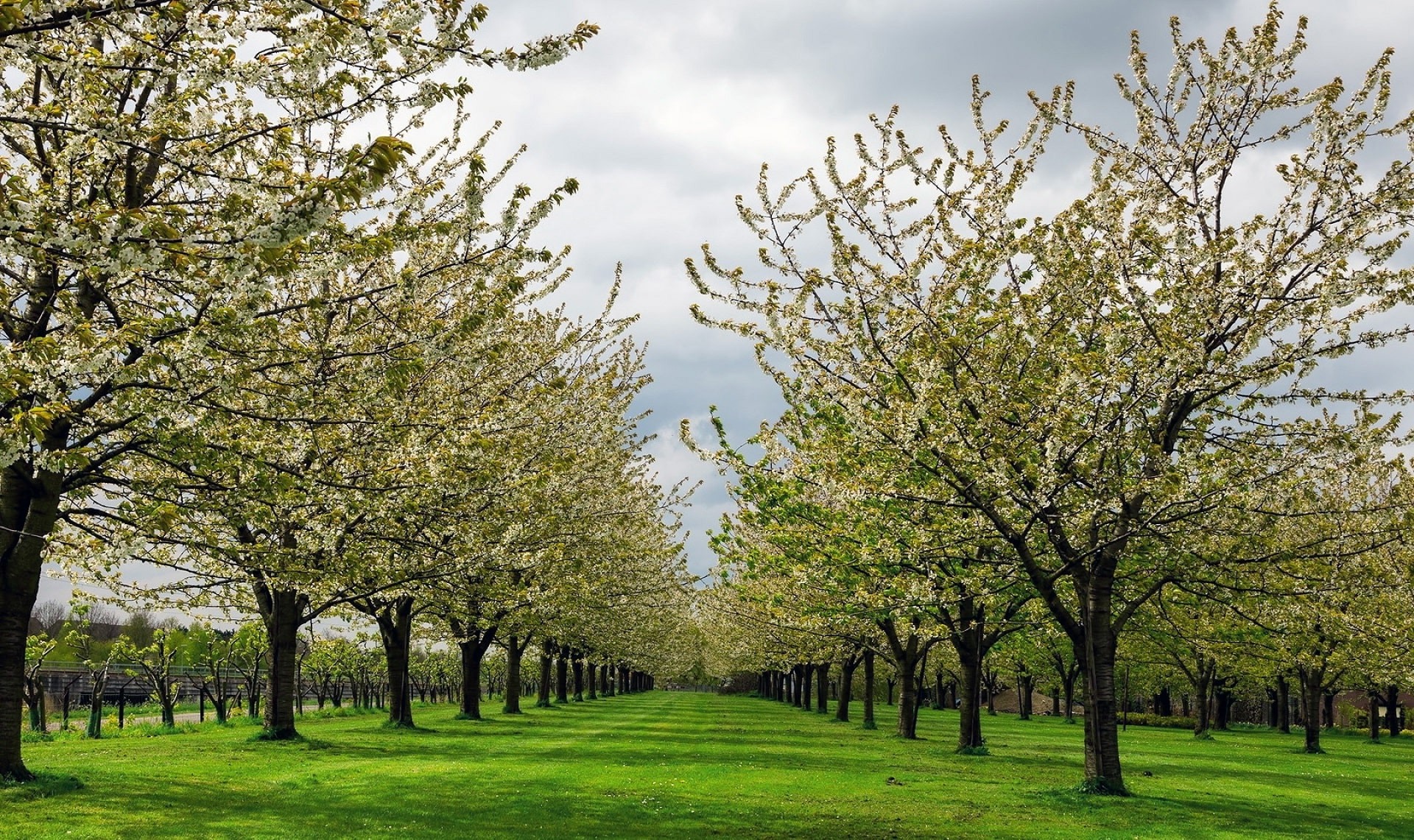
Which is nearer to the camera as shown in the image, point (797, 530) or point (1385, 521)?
point (1385, 521)

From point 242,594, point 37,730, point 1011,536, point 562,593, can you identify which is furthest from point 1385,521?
point 37,730

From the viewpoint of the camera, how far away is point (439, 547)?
2052cm

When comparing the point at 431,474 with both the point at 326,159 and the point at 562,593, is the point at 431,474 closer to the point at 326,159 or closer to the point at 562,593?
the point at 326,159

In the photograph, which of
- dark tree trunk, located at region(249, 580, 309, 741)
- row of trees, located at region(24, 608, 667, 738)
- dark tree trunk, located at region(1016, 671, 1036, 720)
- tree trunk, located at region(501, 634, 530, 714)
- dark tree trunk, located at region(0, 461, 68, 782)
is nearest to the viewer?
dark tree trunk, located at region(0, 461, 68, 782)

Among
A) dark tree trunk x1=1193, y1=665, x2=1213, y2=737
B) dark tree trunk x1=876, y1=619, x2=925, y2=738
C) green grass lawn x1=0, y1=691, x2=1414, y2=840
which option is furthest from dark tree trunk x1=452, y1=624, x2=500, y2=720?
dark tree trunk x1=1193, y1=665, x2=1213, y2=737

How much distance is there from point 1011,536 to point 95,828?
48.0ft

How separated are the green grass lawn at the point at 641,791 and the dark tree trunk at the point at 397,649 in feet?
3.17

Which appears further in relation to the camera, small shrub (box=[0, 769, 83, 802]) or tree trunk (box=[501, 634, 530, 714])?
tree trunk (box=[501, 634, 530, 714])

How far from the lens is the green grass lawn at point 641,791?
1391 cm

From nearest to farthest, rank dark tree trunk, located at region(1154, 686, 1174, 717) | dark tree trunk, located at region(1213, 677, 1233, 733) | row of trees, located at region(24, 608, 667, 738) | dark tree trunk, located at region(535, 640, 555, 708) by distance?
row of trees, located at region(24, 608, 667, 738) < dark tree trunk, located at region(535, 640, 555, 708) < dark tree trunk, located at region(1213, 677, 1233, 733) < dark tree trunk, located at region(1154, 686, 1174, 717)

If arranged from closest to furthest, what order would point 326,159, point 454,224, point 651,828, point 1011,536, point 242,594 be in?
point 454,224, point 326,159, point 651,828, point 1011,536, point 242,594

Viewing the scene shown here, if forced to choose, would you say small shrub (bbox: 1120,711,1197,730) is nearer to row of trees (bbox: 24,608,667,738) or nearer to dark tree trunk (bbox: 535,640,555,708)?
dark tree trunk (bbox: 535,640,555,708)

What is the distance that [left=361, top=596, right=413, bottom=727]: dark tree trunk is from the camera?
1232 inches

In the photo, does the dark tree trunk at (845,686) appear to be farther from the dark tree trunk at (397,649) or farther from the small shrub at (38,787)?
the small shrub at (38,787)
